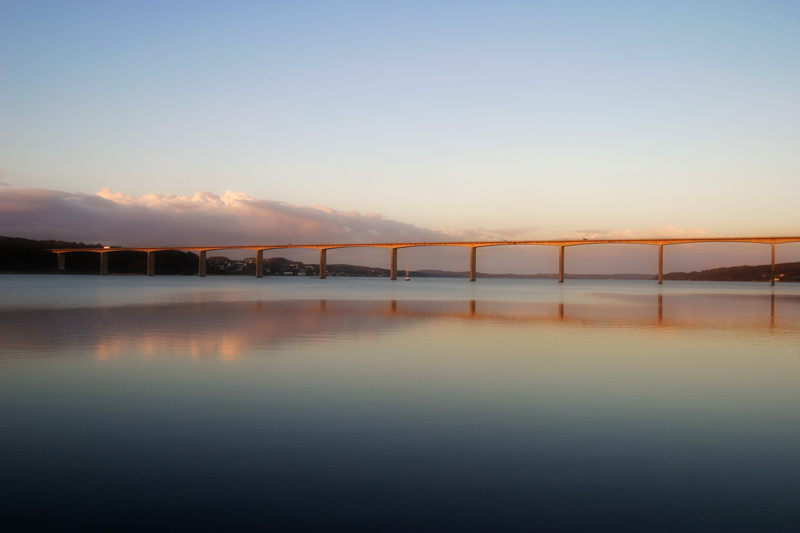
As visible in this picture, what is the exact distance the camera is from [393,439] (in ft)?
21.8

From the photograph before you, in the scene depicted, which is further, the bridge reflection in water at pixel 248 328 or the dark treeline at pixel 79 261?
the dark treeline at pixel 79 261

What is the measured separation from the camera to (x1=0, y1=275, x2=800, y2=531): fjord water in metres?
4.63

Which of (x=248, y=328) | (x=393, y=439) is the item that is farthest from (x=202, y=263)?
(x=393, y=439)

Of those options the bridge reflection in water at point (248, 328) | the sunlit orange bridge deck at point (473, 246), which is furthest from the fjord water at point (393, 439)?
the sunlit orange bridge deck at point (473, 246)

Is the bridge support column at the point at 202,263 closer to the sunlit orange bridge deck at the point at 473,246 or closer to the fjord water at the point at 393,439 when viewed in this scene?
the sunlit orange bridge deck at the point at 473,246

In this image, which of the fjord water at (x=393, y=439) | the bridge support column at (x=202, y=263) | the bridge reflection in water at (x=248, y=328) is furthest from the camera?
the bridge support column at (x=202, y=263)

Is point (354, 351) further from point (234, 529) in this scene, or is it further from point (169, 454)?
point (234, 529)

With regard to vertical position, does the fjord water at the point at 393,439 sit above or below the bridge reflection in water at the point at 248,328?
above

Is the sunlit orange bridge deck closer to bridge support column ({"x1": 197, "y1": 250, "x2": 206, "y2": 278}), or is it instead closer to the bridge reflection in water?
bridge support column ({"x1": 197, "y1": 250, "x2": 206, "y2": 278})

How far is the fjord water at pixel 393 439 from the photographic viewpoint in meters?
4.63

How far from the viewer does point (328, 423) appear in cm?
730

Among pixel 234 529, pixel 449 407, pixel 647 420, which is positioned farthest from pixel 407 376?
pixel 234 529

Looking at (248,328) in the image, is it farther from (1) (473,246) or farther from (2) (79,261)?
(2) (79,261)

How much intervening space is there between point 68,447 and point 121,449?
65 cm
